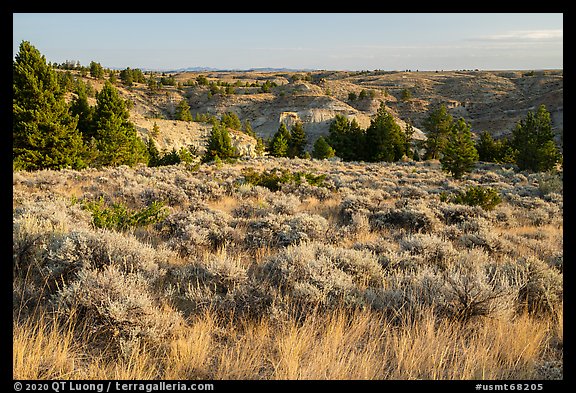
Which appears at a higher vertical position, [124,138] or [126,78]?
[126,78]

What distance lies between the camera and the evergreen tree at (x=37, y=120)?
64.0ft

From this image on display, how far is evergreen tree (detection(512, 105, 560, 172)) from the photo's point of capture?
1201 inches

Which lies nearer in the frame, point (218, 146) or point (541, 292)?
point (541, 292)

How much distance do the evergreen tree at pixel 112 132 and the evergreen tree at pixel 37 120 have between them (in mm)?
5525

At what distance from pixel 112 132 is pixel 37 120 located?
841 centimetres

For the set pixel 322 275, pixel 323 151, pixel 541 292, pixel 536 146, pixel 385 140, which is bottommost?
pixel 541 292

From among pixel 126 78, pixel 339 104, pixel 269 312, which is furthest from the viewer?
pixel 126 78

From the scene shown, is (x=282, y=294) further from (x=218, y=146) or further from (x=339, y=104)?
(x=339, y=104)

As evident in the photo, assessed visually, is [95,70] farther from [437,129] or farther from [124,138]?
[437,129]

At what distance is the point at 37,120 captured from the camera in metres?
20.0

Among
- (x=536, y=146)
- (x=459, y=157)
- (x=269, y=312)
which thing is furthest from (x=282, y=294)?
(x=536, y=146)

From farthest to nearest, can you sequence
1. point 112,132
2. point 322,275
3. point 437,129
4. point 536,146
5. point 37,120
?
point 437,129 < point 536,146 < point 112,132 < point 37,120 < point 322,275
